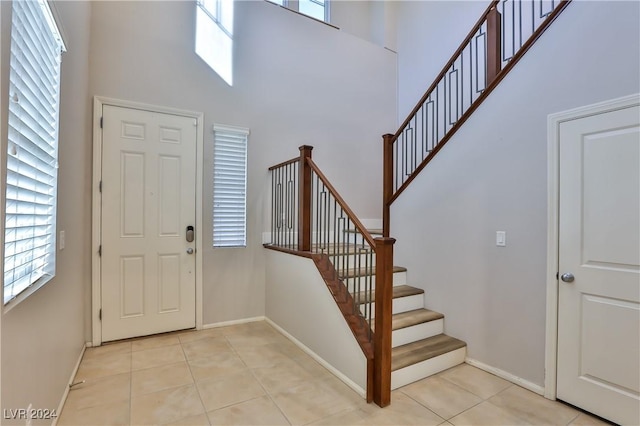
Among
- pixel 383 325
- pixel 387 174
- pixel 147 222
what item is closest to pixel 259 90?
pixel 387 174

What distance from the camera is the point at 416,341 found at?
2.84 m

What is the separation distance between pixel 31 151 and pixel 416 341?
297 centimetres

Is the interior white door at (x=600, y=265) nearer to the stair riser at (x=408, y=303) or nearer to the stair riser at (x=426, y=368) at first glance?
the stair riser at (x=426, y=368)

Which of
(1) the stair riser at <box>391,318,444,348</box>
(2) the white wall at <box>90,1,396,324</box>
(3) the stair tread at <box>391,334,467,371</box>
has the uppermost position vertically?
(2) the white wall at <box>90,1,396,324</box>

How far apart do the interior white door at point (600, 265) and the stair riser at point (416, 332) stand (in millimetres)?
956

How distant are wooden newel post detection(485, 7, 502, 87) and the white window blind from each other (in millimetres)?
2622

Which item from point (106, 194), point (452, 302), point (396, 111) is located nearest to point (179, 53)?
point (106, 194)

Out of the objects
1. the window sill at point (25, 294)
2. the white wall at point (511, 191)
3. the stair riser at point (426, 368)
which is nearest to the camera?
the window sill at point (25, 294)

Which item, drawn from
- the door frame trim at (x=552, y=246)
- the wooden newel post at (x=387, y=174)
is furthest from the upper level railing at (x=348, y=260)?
the door frame trim at (x=552, y=246)

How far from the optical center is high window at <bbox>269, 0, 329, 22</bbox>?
445cm

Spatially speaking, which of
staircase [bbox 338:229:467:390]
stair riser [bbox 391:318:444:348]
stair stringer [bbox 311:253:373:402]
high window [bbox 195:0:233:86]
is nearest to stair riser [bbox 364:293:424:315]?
staircase [bbox 338:229:467:390]

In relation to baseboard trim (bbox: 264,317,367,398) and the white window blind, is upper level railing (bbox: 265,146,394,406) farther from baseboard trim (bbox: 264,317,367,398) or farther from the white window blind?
the white window blind

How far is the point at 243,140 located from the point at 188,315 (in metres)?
2.07

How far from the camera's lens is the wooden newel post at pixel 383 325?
85.5 inches
